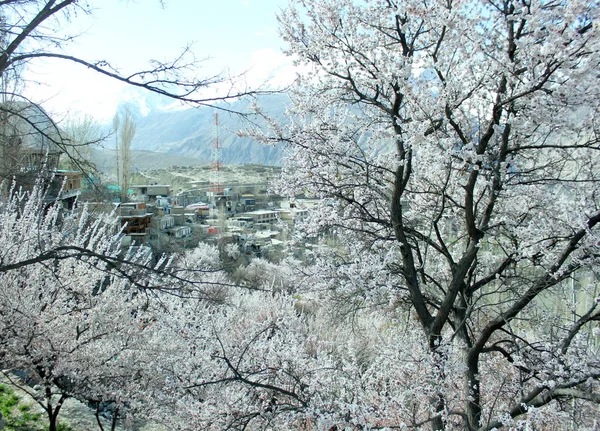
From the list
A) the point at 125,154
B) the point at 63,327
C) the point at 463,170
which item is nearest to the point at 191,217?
the point at 125,154

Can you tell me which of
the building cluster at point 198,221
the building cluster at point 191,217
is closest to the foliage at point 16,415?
the building cluster at point 191,217

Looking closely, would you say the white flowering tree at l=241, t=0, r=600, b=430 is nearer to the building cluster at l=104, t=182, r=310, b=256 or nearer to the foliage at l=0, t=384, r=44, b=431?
the foliage at l=0, t=384, r=44, b=431

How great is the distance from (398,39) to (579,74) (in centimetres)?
215

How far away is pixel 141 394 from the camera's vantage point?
586cm

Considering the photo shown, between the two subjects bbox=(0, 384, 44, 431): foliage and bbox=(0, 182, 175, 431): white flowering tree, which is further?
bbox=(0, 384, 44, 431): foliage

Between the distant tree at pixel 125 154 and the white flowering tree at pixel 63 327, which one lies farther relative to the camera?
the distant tree at pixel 125 154

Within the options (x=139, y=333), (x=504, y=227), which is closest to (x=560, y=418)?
(x=504, y=227)

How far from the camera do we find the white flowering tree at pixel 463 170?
3730 millimetres

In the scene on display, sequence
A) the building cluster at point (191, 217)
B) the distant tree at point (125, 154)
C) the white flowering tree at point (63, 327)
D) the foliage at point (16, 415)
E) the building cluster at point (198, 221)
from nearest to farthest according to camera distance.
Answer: the white flowering tree at point (63, 327) < the foliage at point (16, 415) < the building cluster at point (191, 217) < the building cluster at point (198, 221) < the distant tree at point (125, 154)

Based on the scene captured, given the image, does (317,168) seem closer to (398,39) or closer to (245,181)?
(398,39)

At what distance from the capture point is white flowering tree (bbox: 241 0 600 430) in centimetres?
373

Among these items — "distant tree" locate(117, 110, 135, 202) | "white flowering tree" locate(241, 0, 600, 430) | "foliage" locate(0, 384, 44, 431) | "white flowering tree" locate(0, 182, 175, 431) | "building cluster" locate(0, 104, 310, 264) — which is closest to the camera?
"white flowering tree" locate(241, 0, 600, 430)

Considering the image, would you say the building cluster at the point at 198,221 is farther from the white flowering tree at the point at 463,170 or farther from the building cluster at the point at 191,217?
the white flowering tree at the point at 463,170

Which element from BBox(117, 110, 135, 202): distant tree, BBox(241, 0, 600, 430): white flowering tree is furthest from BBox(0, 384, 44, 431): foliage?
BBox(117, 110, 135, 202): distant tree
